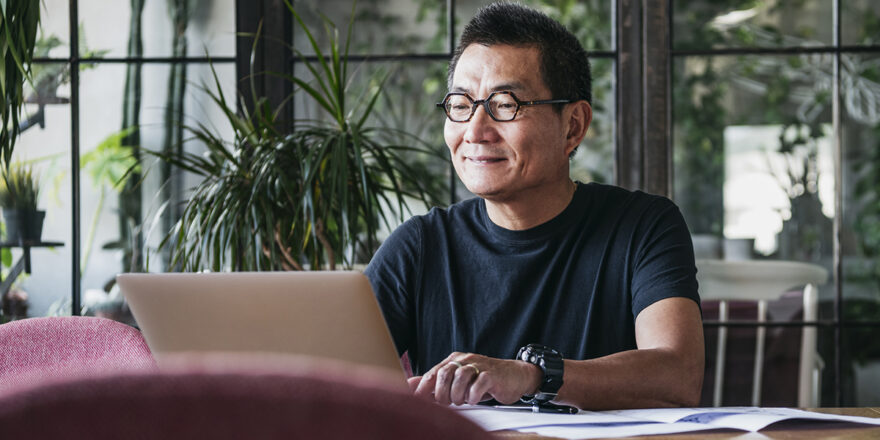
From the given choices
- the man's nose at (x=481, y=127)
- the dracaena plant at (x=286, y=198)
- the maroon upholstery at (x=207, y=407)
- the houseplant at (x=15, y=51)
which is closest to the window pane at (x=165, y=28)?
the dracaena plant at (x=286, y=198)

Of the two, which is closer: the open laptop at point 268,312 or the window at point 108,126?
the open laptop at point 268,312

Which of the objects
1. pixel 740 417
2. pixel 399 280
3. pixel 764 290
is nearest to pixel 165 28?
pixel 399 280

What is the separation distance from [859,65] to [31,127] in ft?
10.1

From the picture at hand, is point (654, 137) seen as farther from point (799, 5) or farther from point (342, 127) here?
point (342, 127)

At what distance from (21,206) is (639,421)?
2771 millimetres

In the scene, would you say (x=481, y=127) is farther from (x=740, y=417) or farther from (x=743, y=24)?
(x=743, y=24)

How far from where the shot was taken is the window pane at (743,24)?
3283mm

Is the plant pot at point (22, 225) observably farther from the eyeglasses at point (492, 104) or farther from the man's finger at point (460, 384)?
the man's finger at point (460, 384)

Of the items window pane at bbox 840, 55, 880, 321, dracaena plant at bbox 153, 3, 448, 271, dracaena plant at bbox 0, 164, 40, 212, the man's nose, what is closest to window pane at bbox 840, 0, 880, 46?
window pane at bbox 840, 55, 880, 321

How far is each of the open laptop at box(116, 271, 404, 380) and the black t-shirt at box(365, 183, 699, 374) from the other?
64 centimetres

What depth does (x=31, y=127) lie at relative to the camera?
3.23m

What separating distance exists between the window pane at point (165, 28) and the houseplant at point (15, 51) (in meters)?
0.87

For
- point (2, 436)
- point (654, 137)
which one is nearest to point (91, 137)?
point (654, 137)

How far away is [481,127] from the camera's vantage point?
1.72 meters
